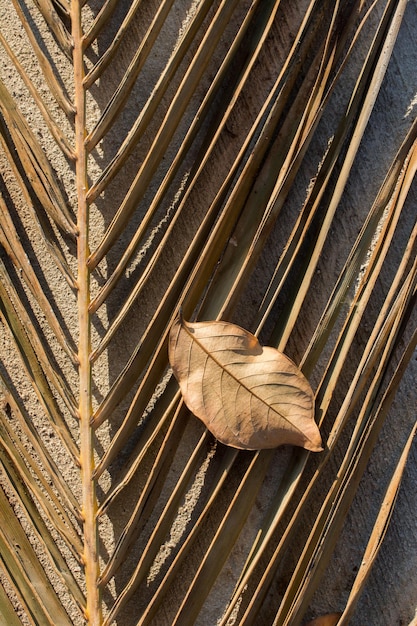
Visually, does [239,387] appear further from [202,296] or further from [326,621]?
[326,621]

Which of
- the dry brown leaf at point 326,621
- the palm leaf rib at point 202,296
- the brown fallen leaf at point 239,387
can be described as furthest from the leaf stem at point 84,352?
the dry brown leaf at point 326,621

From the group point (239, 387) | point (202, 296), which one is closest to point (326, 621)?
point (239, 387)

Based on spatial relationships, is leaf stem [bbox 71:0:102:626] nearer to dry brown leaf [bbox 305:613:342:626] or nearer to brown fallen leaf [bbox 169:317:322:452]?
brown fallen leaf [bbox 169:317:322:452]

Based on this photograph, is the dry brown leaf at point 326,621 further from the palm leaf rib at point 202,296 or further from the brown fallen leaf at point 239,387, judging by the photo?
the brown fallen leaf at point 239,387

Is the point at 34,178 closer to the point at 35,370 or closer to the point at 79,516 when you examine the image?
the point at 35,370

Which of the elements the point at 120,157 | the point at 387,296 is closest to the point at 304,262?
the point at 387,296

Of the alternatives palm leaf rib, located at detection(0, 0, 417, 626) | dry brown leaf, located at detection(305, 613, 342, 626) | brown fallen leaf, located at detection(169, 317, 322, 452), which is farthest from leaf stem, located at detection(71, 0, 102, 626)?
Result: dry brown leaf, located at detection(305, 613, 342, 626)

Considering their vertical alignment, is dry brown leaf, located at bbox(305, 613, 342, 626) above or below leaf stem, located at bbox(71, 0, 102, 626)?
below
